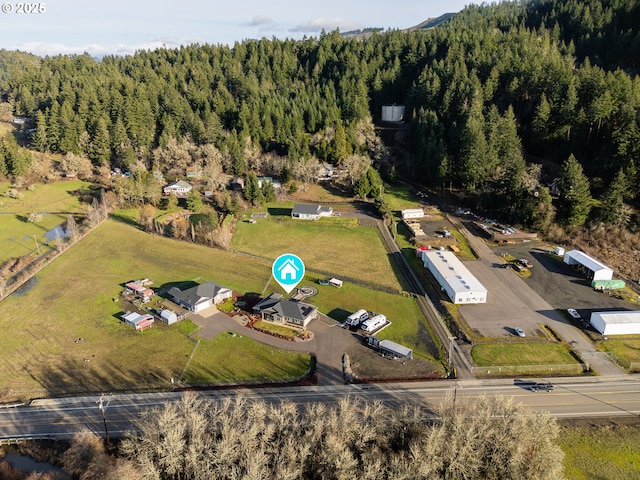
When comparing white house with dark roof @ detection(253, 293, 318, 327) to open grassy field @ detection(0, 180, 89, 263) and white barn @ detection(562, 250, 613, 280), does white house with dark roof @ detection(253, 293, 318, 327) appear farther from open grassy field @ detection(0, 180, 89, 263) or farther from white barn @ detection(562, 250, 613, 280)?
open grassy field @ detection(0, 180, 89, 263)

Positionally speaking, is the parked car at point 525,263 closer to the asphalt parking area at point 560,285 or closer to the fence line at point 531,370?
the asphalt parking area at point 560,285

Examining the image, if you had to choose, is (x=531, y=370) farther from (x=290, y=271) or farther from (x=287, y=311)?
(x=290, y=271)

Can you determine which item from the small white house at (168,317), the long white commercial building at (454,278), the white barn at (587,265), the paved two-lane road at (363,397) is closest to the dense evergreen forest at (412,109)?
the white barn at (587,265)

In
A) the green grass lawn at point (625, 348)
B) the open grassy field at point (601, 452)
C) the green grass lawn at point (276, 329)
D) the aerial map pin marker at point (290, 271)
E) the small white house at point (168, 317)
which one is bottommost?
the open grassy field at point (601, 452)

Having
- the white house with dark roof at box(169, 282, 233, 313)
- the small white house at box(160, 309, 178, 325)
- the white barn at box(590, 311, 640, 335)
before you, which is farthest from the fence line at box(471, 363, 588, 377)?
the small white house at box(160, 309, 178, 325)

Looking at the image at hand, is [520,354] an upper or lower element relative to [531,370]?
upper

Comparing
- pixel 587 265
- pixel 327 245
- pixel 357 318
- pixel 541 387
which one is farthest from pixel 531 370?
pixel 327 245
